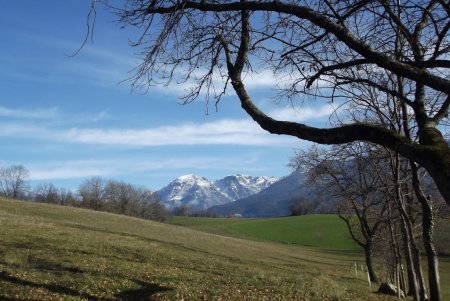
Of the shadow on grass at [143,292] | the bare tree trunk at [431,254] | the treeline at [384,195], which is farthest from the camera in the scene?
the treeline at [384,195]

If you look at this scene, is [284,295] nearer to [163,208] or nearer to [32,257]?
[32,257]

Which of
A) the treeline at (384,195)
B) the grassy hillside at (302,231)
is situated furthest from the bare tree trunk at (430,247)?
the grassy hillside at (302,231)

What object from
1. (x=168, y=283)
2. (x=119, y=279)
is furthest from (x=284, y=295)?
(x=119, y=279)

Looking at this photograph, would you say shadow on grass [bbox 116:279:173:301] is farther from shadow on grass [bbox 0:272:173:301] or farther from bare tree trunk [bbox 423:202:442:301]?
bare tree trunk [bbox 423:202:442:301]

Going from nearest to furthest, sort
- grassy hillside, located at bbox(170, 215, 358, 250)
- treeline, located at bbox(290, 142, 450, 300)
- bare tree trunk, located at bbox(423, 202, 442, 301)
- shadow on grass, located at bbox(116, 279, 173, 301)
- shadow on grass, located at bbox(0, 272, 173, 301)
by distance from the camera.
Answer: shadow on grass, located at bbox(0, 272, 173, 301) < shadow on grass, located at bbox(116, 279, 173, 301) < bare tree trunk, located at bbox(423, 202, 442, 301) < treeline, located at bbox(290, 142, 450, 300) < grassy hillside, located at bbox(170, 215, 358, 250)

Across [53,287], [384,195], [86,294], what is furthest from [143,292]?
[384,195]

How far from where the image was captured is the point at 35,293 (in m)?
10.6

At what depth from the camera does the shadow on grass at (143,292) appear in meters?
11.8

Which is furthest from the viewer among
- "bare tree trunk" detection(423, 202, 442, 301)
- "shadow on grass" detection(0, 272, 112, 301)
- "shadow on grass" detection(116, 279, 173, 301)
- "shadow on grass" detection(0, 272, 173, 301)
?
"bare tree trunk" detection(423, 202, 442, 301)

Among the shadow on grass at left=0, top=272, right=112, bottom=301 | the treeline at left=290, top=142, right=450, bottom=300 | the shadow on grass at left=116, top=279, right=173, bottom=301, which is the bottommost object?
the shadow on grass at left=116, top=279, right=173, bottom=301

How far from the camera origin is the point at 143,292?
12578 millimetres

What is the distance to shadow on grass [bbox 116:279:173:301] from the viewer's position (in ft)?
38.6

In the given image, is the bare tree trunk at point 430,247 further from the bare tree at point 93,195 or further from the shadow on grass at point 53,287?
the bare tree at point 93,195

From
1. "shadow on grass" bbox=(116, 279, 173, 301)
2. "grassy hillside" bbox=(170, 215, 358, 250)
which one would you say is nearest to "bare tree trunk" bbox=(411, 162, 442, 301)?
"shadow on grass" bbox=(116, 279, 173, 301)
